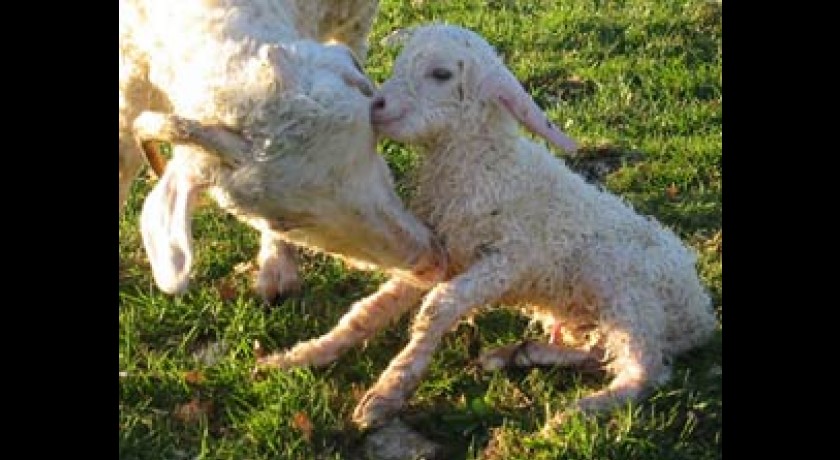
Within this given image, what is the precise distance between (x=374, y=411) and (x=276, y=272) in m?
1.14

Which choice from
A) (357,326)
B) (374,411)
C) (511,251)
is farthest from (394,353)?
(511,251)

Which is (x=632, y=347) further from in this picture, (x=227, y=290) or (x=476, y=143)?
(x=227, y=290)

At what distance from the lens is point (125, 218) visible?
615 cm

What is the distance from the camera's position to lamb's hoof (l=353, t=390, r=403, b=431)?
442 centimetres

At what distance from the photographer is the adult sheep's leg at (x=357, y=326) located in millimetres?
4773

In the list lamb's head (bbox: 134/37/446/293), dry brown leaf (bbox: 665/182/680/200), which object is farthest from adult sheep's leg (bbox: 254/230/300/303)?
dry brown leaf (bbox: 665/182/680/200)

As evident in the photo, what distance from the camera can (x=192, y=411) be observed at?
4559 mm

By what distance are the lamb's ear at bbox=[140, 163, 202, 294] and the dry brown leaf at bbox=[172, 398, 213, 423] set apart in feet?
2.50

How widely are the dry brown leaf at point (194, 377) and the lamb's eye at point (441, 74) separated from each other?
1.38 m

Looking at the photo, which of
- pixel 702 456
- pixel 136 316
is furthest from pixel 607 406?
pixel 136 316

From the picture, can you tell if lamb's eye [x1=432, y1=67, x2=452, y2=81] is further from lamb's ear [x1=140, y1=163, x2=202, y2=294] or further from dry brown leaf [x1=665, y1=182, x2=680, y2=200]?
dry brown leaf [x1=665, y1=182, x2=680, y2=200]

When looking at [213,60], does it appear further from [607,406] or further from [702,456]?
[702,456]
